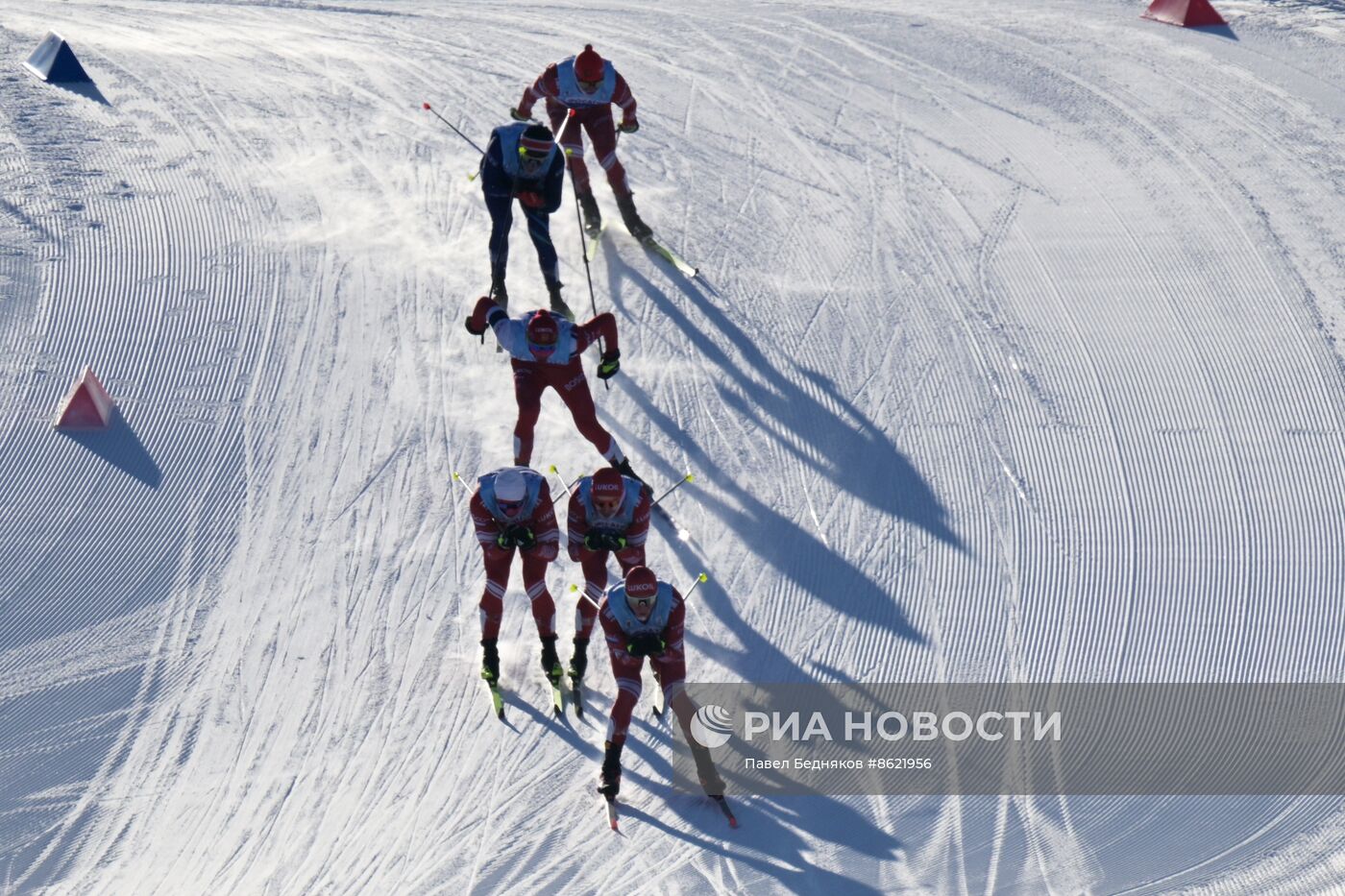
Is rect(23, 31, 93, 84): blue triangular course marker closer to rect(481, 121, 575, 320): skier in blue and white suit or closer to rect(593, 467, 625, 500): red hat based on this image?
rect(481, 121, 575, 320): skier in blue and white suit

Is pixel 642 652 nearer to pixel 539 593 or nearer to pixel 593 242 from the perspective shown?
pixel 539 593

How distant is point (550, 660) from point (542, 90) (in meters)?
5.28

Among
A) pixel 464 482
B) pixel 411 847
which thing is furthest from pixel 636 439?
pixel 411 847

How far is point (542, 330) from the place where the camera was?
36.4 ft

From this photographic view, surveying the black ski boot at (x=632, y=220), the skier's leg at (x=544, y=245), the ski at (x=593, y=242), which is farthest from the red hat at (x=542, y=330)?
the black ski boot at (x=632, y=220)

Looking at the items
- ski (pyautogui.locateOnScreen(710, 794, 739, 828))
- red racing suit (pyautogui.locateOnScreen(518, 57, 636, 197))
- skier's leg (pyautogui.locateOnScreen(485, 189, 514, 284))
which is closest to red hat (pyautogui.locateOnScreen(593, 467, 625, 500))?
ski (pyautogui.locateOnScreen(710, 794, 739, 828))

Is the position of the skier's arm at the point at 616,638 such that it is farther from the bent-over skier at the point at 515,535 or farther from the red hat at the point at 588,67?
the red hat at the point at 588,67

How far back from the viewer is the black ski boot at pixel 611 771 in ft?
31.1

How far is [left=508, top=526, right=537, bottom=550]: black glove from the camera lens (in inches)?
385

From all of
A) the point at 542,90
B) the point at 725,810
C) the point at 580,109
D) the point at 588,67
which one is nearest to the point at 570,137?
the point at 580,109

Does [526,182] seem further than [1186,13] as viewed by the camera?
No

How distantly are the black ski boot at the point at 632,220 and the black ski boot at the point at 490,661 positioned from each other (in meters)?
5.04

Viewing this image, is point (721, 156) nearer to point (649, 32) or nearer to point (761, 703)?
point (649, 32)

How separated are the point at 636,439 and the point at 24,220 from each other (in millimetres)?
5990
